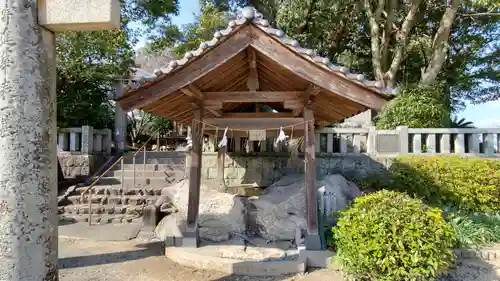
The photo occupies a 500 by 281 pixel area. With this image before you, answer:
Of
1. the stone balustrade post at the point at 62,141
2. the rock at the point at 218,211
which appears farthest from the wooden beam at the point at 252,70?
the stone balustrade post at the point at 62,141

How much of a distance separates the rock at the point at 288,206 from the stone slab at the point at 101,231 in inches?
116

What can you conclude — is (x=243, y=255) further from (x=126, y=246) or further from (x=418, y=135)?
(x=418, y=135)

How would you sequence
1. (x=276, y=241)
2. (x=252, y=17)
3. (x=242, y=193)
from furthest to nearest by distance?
(x=242, y=193), (x=276, y=241), (x=252, y=17)

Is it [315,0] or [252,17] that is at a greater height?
[315,0]

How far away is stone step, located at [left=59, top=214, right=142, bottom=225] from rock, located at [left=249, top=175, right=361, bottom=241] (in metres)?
3.57

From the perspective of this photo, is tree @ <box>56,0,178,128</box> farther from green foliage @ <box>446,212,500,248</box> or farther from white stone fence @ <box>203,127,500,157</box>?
green foliage @ <box>446,212,500,248</box>

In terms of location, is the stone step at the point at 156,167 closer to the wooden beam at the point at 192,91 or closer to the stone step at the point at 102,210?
the stone step at the point at 102,210

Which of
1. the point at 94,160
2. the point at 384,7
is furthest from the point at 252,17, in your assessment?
the point at 384,7

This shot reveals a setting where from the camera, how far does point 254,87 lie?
5.88m

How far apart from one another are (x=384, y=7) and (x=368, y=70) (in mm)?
5149

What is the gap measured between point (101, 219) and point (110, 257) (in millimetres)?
3162

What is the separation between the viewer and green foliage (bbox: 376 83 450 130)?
10.8 m

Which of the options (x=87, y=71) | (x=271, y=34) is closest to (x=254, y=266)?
(x=271, y=34)

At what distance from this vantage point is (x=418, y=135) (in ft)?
31.9
